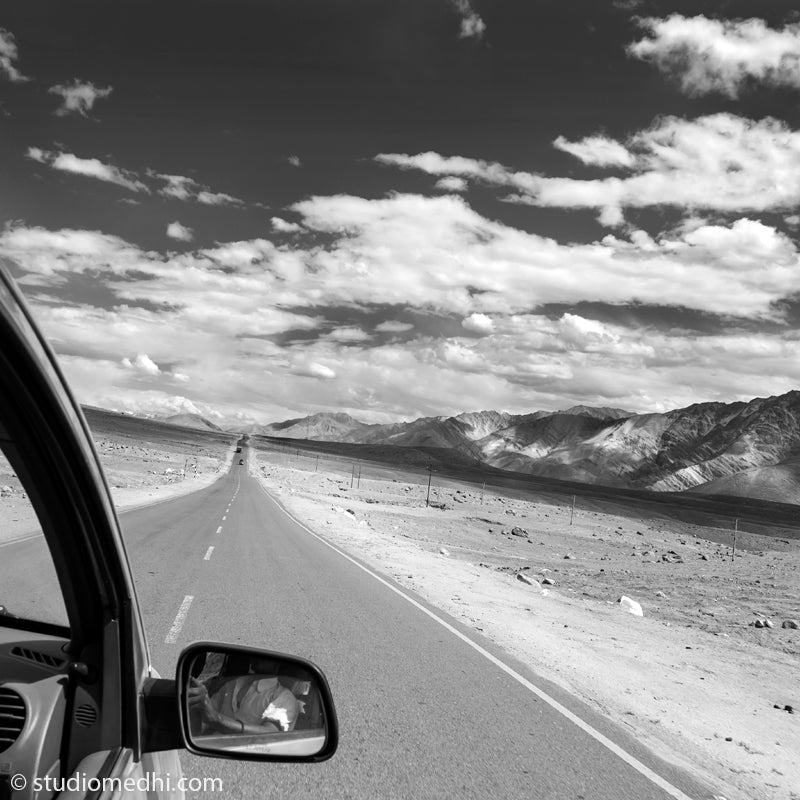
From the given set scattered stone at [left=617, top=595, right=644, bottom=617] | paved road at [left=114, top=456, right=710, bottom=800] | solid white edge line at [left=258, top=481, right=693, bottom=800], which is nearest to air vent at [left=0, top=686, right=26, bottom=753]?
paved road at [left=114, top=456, right=710, bottom=800]

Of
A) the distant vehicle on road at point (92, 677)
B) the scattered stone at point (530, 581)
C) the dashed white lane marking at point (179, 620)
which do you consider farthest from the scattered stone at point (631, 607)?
the distant vehicle on road at point (92, 677)

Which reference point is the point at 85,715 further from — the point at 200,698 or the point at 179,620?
the point at 179,620

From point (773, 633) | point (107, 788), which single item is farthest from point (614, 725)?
point (773, 633)

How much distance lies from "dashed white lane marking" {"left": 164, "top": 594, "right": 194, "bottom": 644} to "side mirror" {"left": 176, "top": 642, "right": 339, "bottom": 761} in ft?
→ 19.3

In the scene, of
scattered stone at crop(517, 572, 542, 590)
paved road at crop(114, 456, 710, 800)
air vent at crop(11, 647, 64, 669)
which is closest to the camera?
air vent at crop(11, 647, 64, 669)

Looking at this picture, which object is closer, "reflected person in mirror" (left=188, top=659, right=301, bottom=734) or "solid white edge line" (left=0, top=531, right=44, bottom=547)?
"reflected person in mirror" (left=188, top=659, right=301, bottom=734)

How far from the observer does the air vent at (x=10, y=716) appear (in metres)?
1.96

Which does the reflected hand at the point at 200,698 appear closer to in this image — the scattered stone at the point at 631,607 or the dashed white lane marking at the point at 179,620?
the dashed white lane marking at the point at 179,620

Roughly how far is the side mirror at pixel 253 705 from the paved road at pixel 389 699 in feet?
8.18

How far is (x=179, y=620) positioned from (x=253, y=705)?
709 centimetres

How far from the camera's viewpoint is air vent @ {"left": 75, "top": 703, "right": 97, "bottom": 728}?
2025 millimetres

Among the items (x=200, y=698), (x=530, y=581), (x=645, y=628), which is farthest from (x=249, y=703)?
(x=530, y=581)

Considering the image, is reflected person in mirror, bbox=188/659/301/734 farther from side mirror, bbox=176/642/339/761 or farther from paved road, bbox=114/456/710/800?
paved road, bbox=114/456/710/800

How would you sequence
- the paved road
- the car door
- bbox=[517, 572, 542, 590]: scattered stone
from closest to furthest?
the car door < the paved road < bbox=[517, 572, 542, 590]: scattered stone
